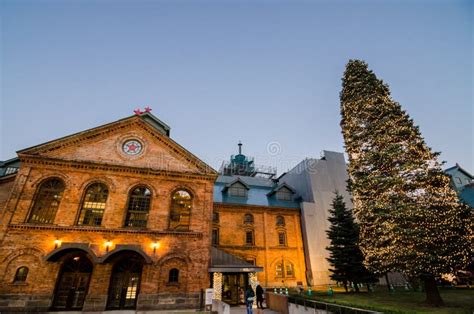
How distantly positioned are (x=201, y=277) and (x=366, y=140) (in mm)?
14253

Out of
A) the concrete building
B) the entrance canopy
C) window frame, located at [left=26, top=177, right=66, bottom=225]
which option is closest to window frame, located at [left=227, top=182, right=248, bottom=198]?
the concrete building

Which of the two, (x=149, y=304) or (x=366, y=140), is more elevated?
(x=366, y=140)

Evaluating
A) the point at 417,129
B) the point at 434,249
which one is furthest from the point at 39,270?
the point at 417,129

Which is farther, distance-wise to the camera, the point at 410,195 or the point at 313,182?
the point at 313,182

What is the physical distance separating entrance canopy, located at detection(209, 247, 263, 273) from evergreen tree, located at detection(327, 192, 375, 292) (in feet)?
22.7

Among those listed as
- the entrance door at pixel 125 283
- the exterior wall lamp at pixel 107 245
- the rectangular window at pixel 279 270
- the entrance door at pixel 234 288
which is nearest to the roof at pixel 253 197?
the rectangular window at pixel 279 270

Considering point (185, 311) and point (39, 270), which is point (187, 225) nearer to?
point (185, 311)

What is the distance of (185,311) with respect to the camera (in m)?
13.8

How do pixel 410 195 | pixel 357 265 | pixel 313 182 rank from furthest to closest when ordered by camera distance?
1. pixel 313 182
2. pixel 357 265
3. pixel 410 195

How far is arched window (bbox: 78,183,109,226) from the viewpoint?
1504 cm

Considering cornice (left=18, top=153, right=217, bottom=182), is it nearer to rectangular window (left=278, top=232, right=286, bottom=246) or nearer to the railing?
the railing

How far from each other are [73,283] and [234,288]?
10.4 meters

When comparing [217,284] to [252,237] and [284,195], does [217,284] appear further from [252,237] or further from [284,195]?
[284,195]

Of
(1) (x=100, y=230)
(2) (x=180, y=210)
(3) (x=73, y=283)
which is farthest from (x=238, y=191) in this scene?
(3) (x=73, y=283)
